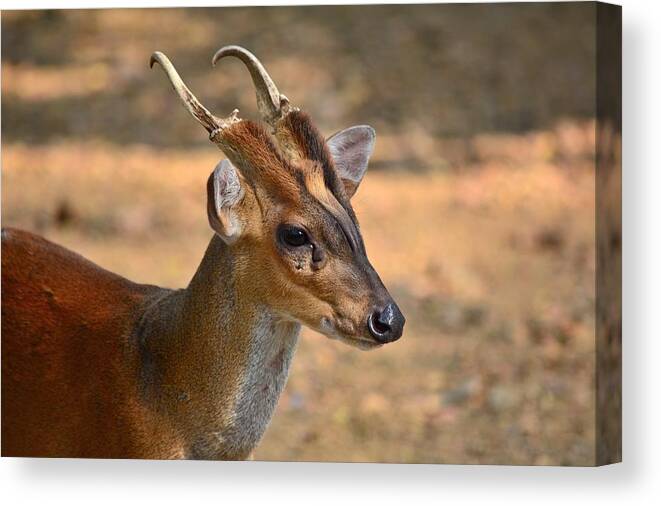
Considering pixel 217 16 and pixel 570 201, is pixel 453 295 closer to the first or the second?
pixel 570 201

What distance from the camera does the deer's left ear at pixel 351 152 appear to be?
456 centimetres

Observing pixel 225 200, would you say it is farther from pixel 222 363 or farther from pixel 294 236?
Result: pixel 222 363

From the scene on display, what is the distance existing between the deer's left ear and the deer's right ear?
1.62 feet

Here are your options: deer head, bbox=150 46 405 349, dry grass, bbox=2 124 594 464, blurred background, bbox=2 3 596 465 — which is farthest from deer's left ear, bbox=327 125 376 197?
blurred background, bbox=2 3 596 465

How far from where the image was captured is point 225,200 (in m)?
4.11

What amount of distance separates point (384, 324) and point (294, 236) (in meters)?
0.37

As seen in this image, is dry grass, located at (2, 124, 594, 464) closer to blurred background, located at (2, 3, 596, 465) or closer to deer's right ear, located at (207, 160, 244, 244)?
blurred background, located at (2, 3, 596, 465)

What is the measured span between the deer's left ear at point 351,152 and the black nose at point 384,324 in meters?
0.61

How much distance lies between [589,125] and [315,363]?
196 centimetres

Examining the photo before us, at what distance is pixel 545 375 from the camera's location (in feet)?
21.4

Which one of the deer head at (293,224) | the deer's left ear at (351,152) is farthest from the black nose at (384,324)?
the deer's left ear at (351,152)

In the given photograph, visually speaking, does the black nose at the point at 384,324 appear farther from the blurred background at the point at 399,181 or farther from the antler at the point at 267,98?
the blurred background at the point at 399,181

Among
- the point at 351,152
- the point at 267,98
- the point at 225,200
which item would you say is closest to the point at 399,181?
the point at 351,152

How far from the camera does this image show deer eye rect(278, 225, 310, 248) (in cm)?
414
